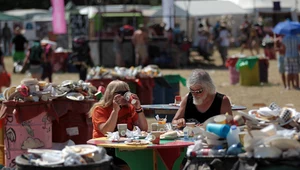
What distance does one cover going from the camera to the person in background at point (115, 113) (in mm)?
7629

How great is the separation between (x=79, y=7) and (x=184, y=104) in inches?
1638

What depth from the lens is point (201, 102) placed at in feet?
25.4

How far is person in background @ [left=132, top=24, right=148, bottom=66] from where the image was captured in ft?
90.4

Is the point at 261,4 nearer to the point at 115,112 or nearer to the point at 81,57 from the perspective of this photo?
the point at 81,57

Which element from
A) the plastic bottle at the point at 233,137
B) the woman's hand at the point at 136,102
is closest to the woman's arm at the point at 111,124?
the woman's hand at the point at 136,102

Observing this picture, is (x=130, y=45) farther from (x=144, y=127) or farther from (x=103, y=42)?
(x=144, y=127)

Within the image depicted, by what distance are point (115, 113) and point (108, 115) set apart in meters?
0.15

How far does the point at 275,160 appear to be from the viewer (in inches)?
206

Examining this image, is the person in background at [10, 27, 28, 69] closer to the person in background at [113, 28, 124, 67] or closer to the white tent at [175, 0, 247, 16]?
the person in background at [113, 28, 124, 67]

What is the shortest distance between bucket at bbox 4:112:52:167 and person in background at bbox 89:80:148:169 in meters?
0.97

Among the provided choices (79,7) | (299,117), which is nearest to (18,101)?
(299,117)

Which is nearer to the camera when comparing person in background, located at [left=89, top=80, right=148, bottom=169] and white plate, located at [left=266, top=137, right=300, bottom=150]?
white plate, located at [left=266, top=137, right=300, bottom=150]

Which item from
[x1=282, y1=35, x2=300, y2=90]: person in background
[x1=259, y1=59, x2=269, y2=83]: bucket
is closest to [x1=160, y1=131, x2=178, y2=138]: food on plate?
[x1=282, y1=35, x2=300, y2=90]: person in background

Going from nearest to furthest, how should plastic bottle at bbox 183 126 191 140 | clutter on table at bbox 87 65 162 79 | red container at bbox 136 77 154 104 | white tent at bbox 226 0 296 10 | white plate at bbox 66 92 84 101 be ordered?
plastic bottle at bbox 183 126 191 140 < white plate at bbox 66 92 84 101 < clutter on table at bbox 87 65 162 79 < red container at bbox 136 77 154 104 < white tent at bbox 226 0 296 10
